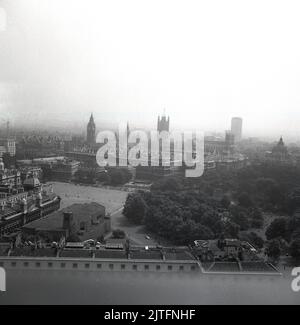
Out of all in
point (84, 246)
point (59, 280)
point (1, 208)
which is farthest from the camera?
point (1, 208)

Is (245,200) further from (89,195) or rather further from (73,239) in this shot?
(73,239)

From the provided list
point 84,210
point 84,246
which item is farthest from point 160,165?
point 84,246

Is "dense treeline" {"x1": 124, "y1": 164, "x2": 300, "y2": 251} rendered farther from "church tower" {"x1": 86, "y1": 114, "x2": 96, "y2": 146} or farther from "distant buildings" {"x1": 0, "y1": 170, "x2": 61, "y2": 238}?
"church tower" {"x1": 86, "y1": 114, "x2": 96, "y2": 146}

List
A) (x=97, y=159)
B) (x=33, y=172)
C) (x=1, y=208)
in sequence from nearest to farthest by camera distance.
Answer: (x=1, y=208) → (x=33, y=172) → (x=97, y=159)

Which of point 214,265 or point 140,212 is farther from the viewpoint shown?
point 140,212

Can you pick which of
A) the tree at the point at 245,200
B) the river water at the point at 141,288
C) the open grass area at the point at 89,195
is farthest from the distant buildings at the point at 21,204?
the tree at the point at 245,200

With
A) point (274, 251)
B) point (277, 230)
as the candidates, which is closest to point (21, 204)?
point (274, 251)
